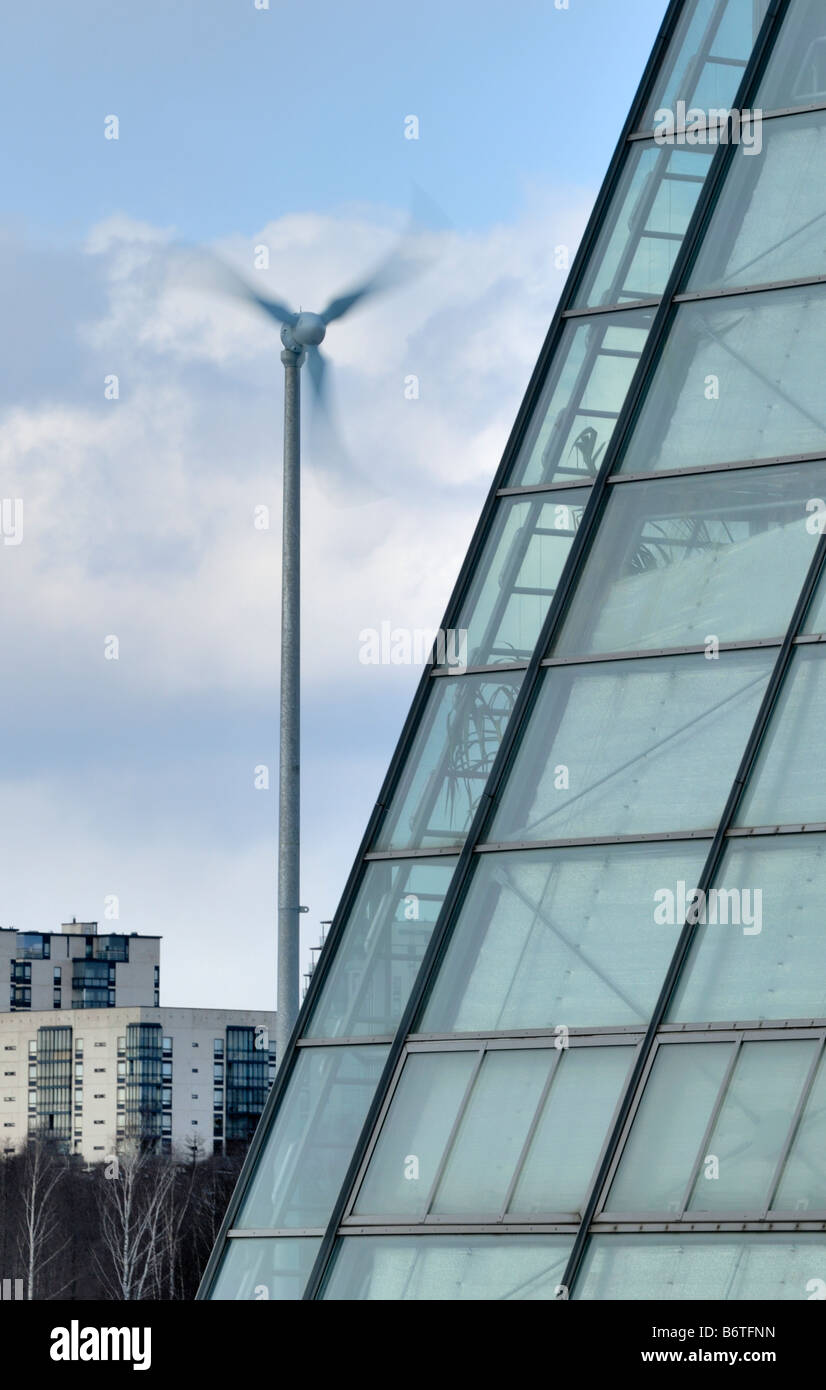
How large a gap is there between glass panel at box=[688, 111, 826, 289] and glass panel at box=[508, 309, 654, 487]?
897 mm

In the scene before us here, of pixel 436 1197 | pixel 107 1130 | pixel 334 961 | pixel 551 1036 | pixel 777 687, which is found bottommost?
pixel 436 1197

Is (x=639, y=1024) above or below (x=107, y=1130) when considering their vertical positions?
below

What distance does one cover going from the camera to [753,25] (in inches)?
832

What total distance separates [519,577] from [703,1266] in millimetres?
7026

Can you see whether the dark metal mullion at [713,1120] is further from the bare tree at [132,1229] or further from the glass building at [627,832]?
the bare tree at [132,1229]

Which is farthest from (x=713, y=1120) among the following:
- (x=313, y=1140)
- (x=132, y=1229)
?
(x=132, y=1229)

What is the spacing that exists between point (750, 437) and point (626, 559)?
1654 mm

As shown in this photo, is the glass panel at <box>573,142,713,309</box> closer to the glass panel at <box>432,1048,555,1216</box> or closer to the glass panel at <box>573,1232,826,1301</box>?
the glass panel at <box>432,1048,555,1216</box>

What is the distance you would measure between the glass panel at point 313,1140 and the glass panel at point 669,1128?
Result: 2.68 m

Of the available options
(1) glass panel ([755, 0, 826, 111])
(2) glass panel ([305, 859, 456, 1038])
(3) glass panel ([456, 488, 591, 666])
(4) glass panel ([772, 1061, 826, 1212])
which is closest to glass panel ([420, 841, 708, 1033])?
(2) glass panel ([305, 859, 456, 1038])

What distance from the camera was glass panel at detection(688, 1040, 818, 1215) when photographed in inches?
635

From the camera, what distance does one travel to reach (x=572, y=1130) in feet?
56.1
